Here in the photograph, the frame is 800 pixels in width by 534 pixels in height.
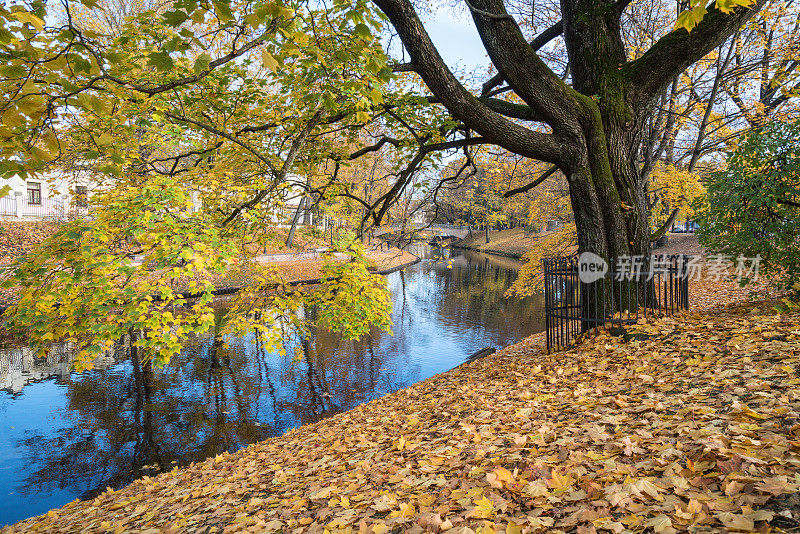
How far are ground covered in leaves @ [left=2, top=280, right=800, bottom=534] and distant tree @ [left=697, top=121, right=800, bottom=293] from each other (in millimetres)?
839

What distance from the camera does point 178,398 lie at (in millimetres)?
9711

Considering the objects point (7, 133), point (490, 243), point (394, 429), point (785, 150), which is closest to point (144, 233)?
point (7, 133)

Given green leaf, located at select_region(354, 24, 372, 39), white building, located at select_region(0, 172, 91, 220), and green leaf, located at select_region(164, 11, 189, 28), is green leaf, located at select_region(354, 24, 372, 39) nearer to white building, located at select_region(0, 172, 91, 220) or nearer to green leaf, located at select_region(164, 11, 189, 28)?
green leaf, located at select_region(164, 11, 189, 28)

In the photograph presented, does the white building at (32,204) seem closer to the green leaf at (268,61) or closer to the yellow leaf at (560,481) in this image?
the green leaf at (268,61)

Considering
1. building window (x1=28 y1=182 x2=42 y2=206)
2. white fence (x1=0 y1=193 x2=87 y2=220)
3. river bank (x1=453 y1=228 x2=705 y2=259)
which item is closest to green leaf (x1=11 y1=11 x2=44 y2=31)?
white fence (x1=0 y1=193 x2=87 y2=220)

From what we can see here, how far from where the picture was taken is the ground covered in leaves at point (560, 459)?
208cm

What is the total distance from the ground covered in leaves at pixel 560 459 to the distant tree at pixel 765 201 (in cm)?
84

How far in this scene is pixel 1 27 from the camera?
2.41 meters

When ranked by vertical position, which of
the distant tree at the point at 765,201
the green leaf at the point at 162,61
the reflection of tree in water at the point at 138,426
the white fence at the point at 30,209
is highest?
the white fence at the point at 30,209

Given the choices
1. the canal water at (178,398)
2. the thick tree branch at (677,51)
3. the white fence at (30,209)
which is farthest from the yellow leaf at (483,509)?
the white fence at (30,209)

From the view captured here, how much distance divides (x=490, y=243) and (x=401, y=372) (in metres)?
43.5

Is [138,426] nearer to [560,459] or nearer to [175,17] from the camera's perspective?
[175,17]

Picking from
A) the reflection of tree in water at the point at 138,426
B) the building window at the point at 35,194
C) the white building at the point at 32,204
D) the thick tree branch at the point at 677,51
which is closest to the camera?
the thick tree branch at the point at 677,51

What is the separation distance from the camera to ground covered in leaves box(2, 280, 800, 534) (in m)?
2.08
